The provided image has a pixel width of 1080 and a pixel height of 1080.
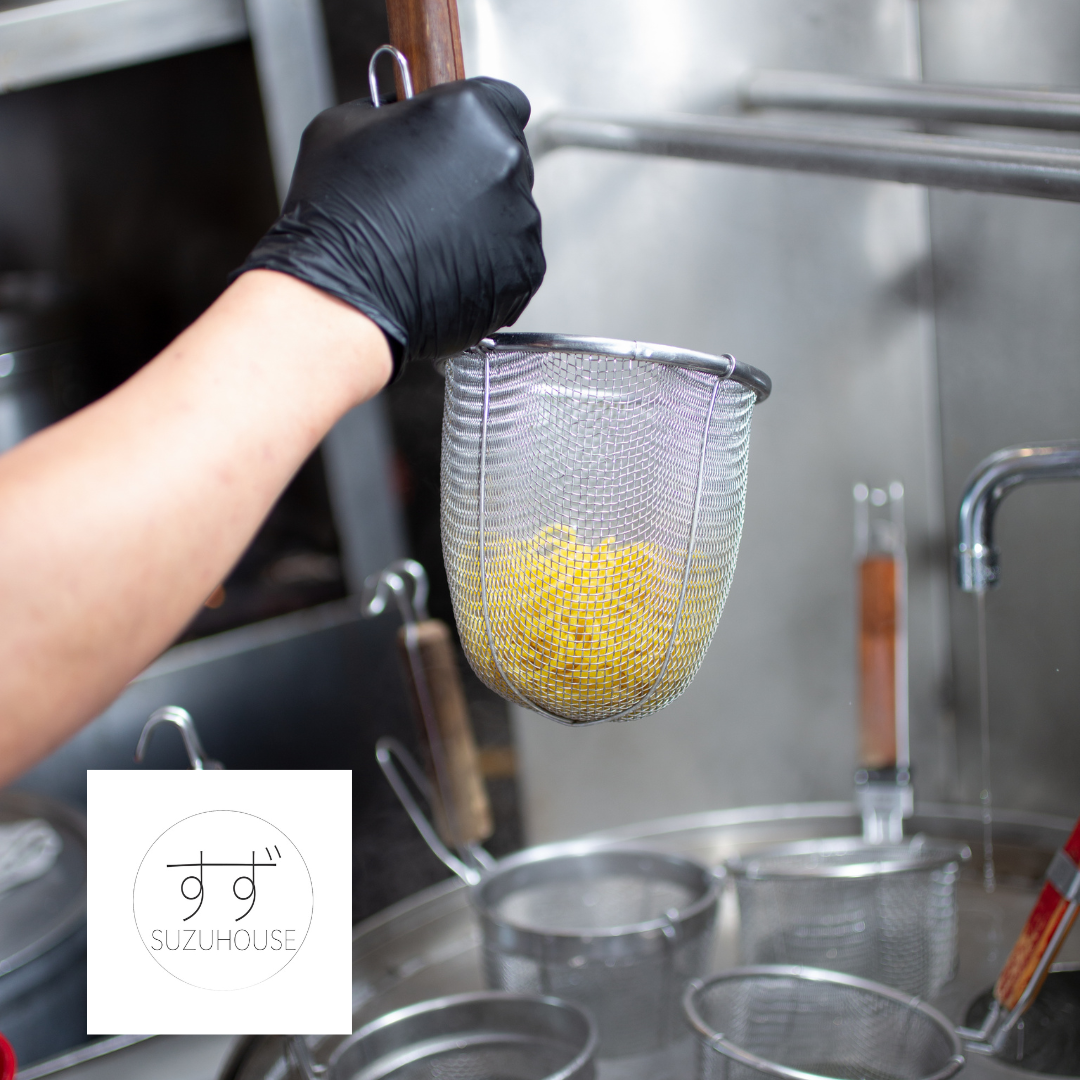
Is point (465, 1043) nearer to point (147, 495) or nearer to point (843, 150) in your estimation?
point (147, 495)

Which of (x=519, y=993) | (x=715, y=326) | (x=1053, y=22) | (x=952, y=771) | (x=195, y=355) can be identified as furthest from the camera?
(x=952, y=771)

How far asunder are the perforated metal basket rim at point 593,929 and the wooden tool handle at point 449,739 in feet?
0.19

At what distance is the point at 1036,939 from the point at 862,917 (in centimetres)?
11

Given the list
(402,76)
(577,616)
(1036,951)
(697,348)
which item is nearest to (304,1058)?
(577,616)

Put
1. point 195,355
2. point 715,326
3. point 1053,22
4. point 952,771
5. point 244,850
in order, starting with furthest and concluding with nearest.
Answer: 1. point 952,771
2. point 715,326
3. point 1053,22
4. point 244,850
5. point 195,355

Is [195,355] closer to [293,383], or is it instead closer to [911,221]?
[293,383]

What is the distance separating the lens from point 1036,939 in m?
0.65

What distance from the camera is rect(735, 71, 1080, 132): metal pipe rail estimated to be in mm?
746

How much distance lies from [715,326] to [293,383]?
2.49 feet

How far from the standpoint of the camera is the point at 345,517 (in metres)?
1.30

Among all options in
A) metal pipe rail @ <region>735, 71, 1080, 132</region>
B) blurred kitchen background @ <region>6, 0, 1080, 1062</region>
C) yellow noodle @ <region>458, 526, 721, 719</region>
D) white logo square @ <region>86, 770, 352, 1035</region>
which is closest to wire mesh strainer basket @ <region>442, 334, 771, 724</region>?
yellow noodle @ <region>458, 526, 721, 719</region>

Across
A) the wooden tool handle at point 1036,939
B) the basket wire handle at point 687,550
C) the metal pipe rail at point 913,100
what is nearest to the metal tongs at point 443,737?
the basket wire handle at point 687,550

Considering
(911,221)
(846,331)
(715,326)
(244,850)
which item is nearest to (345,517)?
(715,326)

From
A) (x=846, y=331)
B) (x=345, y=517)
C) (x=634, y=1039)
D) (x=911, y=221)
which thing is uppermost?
(x=911, y=221)
